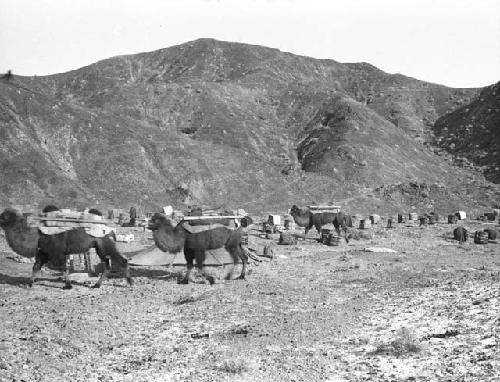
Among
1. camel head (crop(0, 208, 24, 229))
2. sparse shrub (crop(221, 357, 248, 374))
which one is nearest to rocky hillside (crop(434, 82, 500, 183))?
camel head (crop(0, 208, 24, 229))

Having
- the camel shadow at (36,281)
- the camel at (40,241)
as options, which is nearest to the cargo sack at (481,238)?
the camel at (40,241)

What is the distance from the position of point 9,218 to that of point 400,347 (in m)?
11.7

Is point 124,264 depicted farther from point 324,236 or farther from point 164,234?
point 324,236

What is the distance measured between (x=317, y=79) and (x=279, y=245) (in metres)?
97.0

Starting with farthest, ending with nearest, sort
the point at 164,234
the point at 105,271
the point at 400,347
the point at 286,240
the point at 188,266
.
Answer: the point at 286,240 < the point at 188,266 < the point at 164,234 < the point at 105,271 < the point at 400,347

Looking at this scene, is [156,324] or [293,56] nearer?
[156,324]

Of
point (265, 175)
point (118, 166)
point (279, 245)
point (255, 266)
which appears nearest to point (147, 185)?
point (118, 166)

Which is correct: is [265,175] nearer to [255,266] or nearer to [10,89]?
[10,89]

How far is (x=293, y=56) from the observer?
123 metres

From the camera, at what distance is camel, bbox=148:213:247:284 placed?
1645 cm

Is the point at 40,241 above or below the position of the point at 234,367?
above

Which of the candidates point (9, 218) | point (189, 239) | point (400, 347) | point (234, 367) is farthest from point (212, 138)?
point (234, 367)

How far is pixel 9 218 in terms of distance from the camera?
15.3 meters

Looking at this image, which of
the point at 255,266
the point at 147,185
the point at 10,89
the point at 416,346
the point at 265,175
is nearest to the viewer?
the point at 416,346
